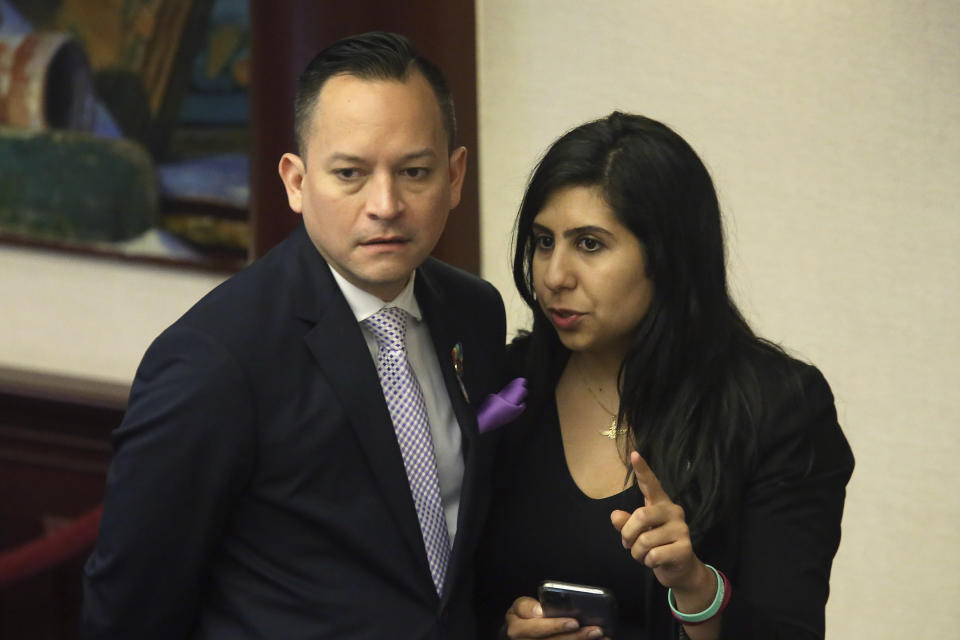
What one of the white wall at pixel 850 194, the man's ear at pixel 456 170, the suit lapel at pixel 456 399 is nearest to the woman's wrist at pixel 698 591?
the suit lapel at pixel 456 399

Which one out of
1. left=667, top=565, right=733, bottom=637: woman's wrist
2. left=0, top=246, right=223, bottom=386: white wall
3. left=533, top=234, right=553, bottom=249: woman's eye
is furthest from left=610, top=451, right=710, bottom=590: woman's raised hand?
left=0, top=246, right=223, bottom=386: white wall

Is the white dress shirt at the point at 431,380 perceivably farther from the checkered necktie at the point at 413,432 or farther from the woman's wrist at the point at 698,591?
the woman's wrist at the point at 698,591

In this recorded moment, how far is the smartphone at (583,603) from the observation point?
2.16m

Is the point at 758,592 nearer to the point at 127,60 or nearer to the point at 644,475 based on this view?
the point at 644,475

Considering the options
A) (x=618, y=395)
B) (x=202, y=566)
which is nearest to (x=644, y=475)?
(x=618, y=395)

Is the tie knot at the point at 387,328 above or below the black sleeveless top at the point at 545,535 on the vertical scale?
above

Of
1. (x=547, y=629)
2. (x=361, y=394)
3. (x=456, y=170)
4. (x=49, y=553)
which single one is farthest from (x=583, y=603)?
(x=49, y=553)

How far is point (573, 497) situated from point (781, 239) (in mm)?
1687

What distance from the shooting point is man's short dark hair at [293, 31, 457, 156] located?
191cm

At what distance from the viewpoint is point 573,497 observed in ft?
7.68

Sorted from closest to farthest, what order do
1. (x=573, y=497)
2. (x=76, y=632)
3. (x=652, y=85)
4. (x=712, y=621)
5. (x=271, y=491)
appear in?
1. (x=271, y=491)
2. (x=712, y=621)
3. (x=573, y=497)
4. (x=652, y=85)
5. (x=76, y=632)

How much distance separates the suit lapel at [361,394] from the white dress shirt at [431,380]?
50 mm

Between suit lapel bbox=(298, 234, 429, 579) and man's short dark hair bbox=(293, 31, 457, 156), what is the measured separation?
25cm

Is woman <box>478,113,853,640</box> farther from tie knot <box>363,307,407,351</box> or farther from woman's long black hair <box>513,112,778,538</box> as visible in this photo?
tie knot <box>363,307,407,351</box>
